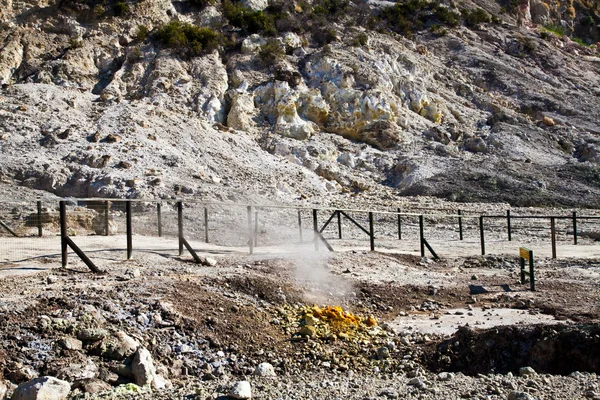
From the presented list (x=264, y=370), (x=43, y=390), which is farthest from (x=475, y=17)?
(x=43, y=390)

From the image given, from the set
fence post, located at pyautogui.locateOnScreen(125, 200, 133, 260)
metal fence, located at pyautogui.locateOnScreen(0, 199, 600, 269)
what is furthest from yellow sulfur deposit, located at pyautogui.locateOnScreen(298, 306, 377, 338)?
fence post, located at pyautogui.locateOnScreen(125, 200, 133, 260)

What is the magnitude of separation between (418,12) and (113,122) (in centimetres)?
2701

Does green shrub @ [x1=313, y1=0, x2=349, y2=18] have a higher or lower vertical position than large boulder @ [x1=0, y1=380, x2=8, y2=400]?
higher

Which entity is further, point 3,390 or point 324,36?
point 324,36

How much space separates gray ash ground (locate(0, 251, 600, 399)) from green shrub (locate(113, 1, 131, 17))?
2499cm

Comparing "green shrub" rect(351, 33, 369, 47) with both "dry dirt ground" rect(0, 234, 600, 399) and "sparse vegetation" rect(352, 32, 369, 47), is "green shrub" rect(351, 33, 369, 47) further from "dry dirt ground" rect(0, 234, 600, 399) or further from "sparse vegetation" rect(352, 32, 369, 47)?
"dry dirt ground" rect(0, 234, 600, 399)

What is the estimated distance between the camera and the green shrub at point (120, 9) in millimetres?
30875

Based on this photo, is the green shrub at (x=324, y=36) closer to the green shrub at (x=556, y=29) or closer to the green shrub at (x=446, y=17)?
the green shrub at (x=446, y=17)

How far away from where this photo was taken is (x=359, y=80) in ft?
100

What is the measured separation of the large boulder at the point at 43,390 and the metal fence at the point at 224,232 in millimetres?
3603

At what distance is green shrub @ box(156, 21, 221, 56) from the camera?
2964cm

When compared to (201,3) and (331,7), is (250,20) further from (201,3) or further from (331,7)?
(331,7)

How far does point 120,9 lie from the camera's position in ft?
101

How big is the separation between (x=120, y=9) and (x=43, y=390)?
2968cm
